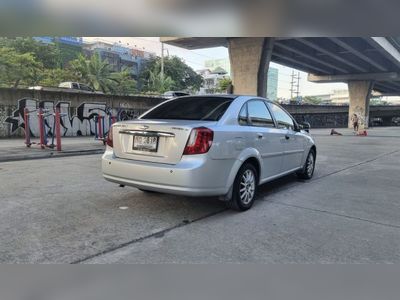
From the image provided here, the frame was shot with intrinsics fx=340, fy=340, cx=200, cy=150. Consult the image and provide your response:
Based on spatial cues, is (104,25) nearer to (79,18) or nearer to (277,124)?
(79,18)

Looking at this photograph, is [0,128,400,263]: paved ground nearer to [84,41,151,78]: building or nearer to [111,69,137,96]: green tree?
[111,69,137,96]: green tree

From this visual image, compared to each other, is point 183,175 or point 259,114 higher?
point 259,114

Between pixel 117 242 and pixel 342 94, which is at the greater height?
pixel 342 94

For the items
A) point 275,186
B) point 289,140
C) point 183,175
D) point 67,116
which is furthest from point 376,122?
point 183,175

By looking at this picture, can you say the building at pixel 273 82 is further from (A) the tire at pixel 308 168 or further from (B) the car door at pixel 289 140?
(B) the car door at pixel 289 140

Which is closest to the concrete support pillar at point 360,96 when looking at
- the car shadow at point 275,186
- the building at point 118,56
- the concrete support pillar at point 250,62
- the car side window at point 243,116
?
the concrete support pillar at point 250,62

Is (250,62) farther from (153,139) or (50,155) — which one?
(153,139)

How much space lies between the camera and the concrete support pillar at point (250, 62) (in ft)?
69.5

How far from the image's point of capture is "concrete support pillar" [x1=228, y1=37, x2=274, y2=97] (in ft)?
69.5

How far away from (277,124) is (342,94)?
138409 mm

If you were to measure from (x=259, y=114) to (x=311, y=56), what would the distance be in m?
28.4

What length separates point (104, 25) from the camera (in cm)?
542

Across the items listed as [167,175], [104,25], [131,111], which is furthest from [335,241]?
[131,111]

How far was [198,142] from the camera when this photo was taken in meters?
4.03
